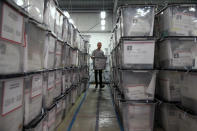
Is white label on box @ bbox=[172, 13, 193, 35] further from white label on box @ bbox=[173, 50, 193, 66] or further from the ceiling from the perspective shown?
the ceiling

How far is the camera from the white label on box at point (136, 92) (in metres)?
1.80

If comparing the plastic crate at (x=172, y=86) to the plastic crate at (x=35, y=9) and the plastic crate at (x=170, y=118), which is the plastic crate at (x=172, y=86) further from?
the plastic crate at (x=35, y=9)

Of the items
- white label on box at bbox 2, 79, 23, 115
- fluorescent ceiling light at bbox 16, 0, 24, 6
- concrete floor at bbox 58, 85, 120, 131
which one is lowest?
concrete floor at bbox 58, 85, 120, 131

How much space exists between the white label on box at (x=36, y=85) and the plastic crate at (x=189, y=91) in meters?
1.62

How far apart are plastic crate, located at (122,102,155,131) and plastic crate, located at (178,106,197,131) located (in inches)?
14.0

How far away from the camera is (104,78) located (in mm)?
6465

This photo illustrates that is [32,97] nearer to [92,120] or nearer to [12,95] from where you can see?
[12,95]

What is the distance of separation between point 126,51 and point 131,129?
3.65 ft

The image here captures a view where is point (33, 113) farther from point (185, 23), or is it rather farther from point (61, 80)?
point (185, 23)

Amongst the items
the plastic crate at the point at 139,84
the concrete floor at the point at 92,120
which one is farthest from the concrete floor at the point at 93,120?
the plastic crate at the point at 139,84

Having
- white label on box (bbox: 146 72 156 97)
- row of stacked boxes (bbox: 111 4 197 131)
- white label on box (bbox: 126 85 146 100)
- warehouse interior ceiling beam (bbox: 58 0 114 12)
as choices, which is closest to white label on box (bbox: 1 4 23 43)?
row of stacked boxes (bbox: 111 4 197 131)

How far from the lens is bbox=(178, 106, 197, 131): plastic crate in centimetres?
130

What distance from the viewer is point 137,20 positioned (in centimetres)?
180

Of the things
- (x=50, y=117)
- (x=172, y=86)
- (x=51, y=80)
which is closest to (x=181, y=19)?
(x=172, y=86)
